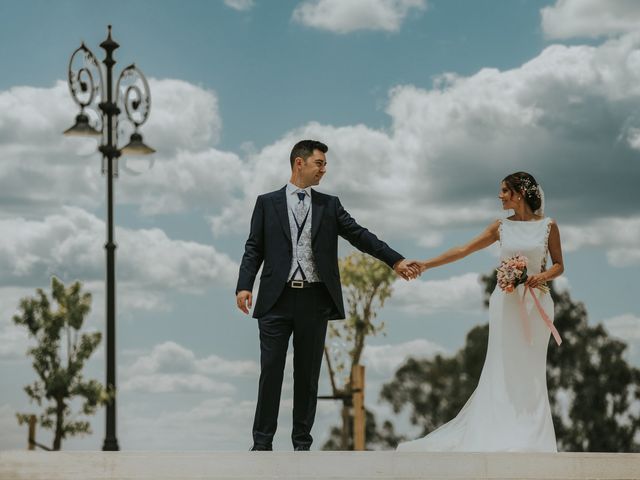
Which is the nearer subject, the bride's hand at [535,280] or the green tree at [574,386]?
the bride's hand at [535,280]

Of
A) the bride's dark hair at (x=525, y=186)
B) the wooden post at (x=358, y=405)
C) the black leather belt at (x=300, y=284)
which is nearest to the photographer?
the black leather belt at (x=300, y=284)

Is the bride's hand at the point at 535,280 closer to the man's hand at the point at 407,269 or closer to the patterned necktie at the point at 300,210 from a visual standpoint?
the man's hand at the point at 407,269

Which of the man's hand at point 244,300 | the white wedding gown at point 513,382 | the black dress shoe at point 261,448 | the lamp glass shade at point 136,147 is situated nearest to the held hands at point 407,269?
the white wedding gown at point 513,382

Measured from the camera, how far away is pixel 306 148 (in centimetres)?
791

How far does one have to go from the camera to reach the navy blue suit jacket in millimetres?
7816

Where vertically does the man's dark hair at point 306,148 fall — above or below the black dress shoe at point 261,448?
above

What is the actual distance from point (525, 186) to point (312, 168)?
1.99 meters

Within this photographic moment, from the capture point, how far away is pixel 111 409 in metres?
15.0

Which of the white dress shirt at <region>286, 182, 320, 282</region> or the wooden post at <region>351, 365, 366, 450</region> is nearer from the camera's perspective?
the white dress shirt at <region>286, 182, 320, 282</region>


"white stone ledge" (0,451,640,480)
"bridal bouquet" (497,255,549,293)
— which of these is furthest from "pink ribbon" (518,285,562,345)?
"white stone ledge" (0,451,640,480)

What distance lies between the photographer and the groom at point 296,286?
25.6ft

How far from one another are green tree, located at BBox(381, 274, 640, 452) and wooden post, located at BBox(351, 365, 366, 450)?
12358 mm

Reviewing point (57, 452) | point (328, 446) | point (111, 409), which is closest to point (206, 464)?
point (57, 452)

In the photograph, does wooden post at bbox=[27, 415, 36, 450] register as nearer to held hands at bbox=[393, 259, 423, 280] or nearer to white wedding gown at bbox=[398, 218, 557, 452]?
white wedding gown at bbox=[398, 218, 557, 452]
